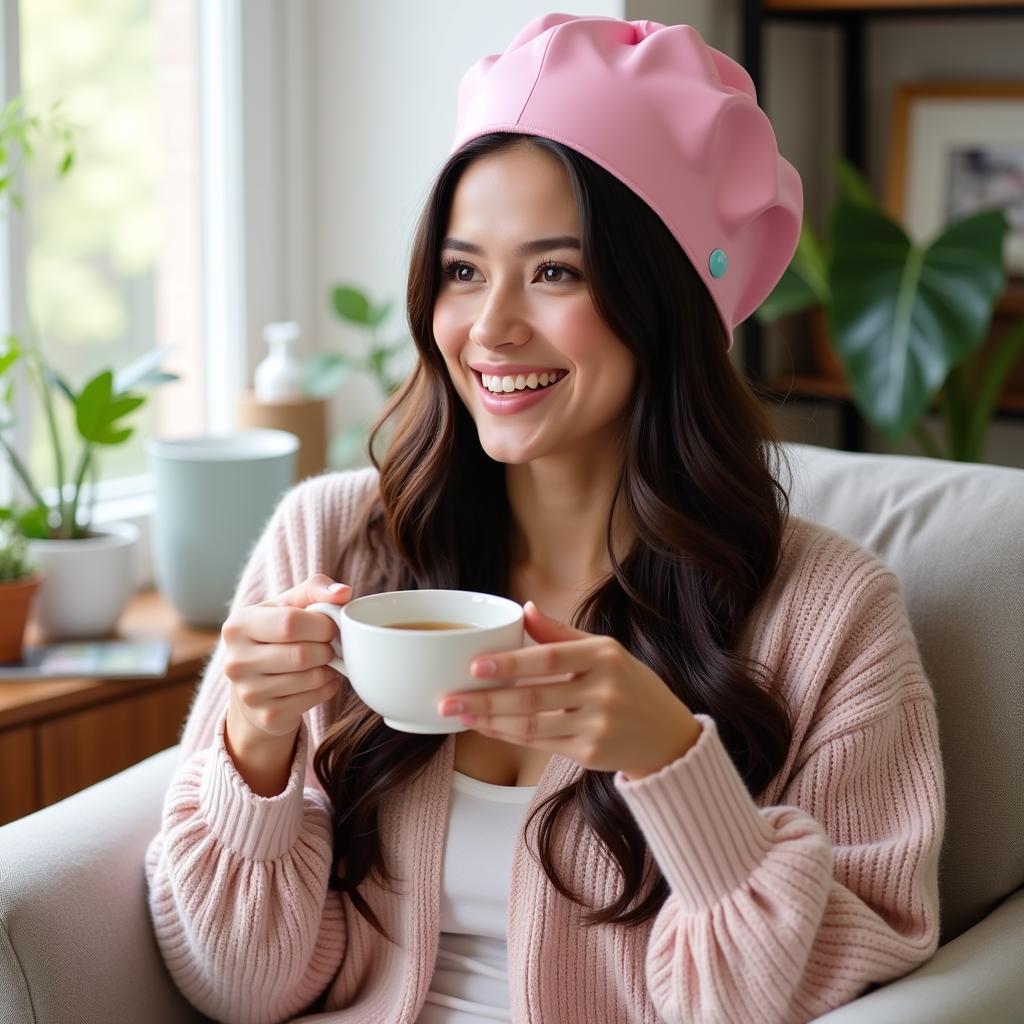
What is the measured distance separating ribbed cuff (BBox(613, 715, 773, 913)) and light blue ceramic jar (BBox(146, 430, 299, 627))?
1.02 m

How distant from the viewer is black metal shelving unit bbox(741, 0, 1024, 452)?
2.37 meters

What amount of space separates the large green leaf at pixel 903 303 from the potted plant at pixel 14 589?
127 cm

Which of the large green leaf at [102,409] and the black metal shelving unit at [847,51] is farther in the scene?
the black metal shelving unit at [847,51]

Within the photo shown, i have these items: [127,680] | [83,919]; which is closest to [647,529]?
[83,919]

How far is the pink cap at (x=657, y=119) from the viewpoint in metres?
1.22

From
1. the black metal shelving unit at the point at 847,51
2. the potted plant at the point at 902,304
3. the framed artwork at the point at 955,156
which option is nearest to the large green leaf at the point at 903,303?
the potted plant at the point at 902,304

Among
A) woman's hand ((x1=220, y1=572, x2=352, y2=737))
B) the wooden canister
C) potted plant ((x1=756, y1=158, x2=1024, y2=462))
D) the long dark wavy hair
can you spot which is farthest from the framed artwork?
woman's hand ((x1=220, y1=572, x2=352, y2=737))

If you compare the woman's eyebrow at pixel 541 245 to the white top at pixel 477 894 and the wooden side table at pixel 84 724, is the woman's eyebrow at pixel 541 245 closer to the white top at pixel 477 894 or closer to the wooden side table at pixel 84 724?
the white top at pixel 477 894

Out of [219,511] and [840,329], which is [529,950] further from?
[840,329]

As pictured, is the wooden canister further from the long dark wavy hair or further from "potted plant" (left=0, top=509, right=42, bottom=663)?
the long dark wavy hair

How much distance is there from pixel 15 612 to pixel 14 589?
1.4 inches

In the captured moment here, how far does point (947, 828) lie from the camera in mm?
1359

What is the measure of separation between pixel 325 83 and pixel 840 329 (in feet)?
3.23

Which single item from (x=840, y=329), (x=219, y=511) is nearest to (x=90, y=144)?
(x=219, y=511)
